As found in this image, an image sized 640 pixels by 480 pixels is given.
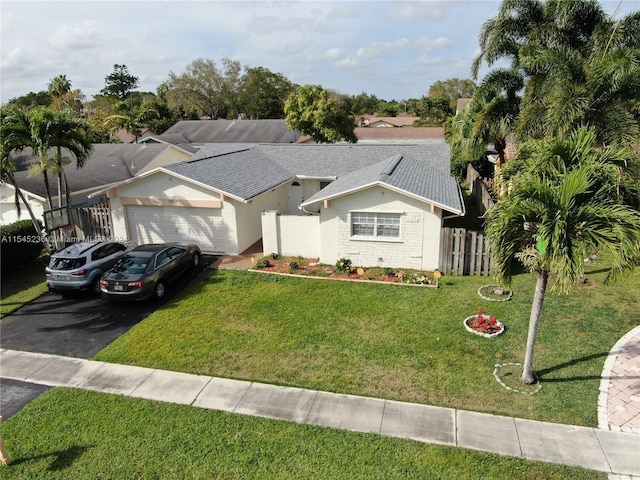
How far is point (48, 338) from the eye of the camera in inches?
490

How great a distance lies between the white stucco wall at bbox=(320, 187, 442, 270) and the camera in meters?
15.9

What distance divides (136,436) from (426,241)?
11277mm

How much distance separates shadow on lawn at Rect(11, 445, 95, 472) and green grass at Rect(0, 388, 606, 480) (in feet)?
0.06

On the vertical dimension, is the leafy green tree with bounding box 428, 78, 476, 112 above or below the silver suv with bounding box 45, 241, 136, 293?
above

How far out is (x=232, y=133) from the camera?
47.8m

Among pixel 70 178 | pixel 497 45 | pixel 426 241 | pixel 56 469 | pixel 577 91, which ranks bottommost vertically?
pixel 56 469

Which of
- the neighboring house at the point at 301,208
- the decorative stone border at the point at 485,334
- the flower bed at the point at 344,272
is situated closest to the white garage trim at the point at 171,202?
the neighboring house at the point at 301,208

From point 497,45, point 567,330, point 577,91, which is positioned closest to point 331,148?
point 497,45

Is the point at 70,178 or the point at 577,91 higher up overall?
the point at 577,91

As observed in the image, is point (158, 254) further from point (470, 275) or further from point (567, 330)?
point (567, 330)

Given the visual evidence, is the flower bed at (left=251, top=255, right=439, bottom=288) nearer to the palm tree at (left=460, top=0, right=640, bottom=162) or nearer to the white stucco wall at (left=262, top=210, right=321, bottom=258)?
the white stucco wall at (left=262, top=210, right=321, bottom=258)

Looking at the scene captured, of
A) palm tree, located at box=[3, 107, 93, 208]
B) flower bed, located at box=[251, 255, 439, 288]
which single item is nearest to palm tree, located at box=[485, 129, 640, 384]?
flower bed, located at box=[251, 255, 439, 288]

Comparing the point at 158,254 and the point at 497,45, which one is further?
the point at 497,45

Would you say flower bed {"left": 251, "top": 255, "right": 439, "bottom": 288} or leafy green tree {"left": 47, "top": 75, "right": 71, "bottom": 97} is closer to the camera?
flower bed {"left": 251, "top": 255, "right": 439, "bottom": 288}
